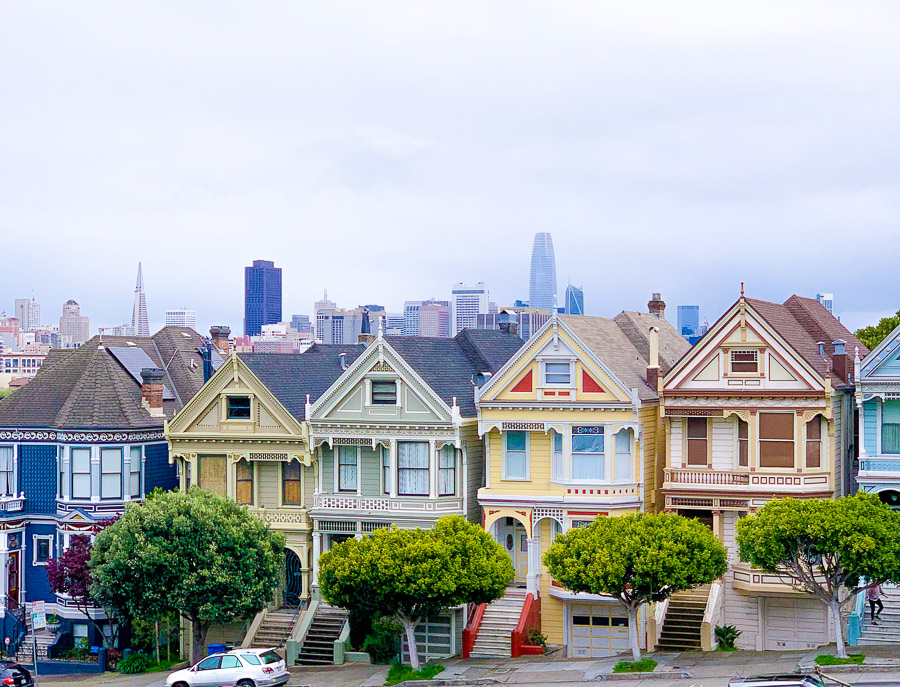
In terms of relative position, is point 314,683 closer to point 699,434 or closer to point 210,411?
point 210,411

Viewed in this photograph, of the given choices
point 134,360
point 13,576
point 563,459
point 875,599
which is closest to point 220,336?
point 134,360

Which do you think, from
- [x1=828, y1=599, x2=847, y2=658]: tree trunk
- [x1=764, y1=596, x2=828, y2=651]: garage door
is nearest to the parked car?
[x1=764, y1=596, x2=828, y2=651]: garage door

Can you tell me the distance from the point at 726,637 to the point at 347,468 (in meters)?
14.9

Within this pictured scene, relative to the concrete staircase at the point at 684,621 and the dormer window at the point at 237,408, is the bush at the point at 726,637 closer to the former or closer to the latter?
the concrete staircase at the point at 684,621

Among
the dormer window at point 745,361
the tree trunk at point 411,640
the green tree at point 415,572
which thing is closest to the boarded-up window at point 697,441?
the dormer window at point 745,361

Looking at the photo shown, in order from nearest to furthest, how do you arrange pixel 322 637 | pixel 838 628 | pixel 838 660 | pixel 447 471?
1. pixel 838 660
2. pixel 838 628
3. pixel 322 637
4. pixel 447 471

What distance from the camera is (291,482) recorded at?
50.1 meters

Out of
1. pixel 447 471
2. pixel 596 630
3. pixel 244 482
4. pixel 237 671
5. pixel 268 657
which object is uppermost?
pixel 447 471

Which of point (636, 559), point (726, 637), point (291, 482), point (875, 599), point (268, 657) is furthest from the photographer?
point (291, 482)

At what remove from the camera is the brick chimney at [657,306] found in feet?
189

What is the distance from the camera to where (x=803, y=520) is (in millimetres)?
38812

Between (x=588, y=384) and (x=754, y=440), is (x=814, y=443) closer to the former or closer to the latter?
(x=754, y=440)

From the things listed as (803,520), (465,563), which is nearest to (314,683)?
(465,563)

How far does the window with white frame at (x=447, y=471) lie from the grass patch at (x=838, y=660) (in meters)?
14.6
